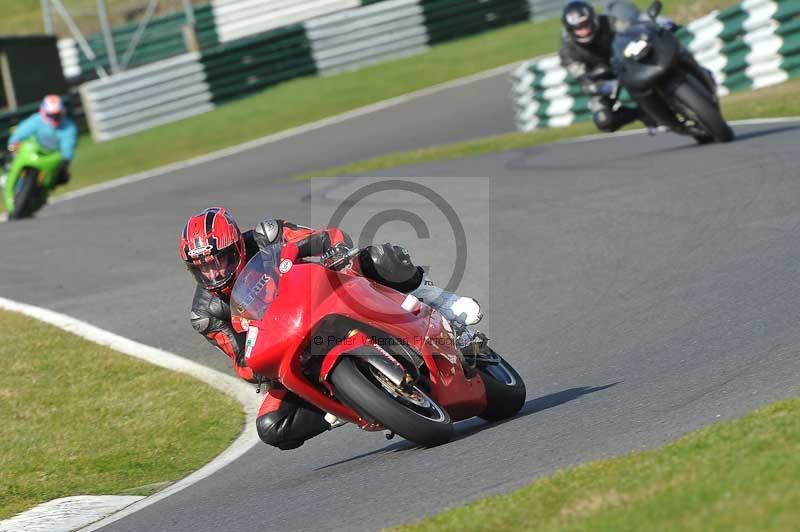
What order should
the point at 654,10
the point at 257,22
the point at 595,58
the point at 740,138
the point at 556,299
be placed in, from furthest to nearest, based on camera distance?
1. the point at 257,22
2. the point at 595,58
3. the point at 740,138
4. the point at 654,10
5. the point at 556,299

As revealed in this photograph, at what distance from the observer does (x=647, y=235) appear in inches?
415

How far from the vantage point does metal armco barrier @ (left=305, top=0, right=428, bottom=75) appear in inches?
1147

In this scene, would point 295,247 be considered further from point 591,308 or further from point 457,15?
point 457,15

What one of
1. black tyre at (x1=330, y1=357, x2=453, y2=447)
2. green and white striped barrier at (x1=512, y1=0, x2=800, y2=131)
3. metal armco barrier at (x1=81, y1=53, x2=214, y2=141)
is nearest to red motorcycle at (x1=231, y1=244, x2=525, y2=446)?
black tyre at (x1=330, y1=357, x2=453, y2=447)

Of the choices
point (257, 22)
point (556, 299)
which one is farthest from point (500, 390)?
point (257, 22)

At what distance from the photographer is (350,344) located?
5875 mm

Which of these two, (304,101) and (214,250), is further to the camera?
(304,101)

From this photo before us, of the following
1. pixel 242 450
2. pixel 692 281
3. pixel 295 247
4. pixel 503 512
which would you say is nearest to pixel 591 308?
pixel 692 281

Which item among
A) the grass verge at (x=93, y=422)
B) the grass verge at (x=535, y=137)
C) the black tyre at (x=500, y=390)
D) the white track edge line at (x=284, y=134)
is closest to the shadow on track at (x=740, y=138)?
the grass verge at (x=535, y=137)

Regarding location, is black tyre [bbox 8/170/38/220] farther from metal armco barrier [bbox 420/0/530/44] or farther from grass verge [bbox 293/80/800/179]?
metal armco barrier [bbox 420/0/530/44]

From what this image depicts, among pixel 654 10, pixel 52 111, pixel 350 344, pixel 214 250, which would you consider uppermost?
pixel 214 250

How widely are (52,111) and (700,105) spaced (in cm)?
981

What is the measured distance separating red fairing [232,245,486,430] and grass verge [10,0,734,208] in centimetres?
1847

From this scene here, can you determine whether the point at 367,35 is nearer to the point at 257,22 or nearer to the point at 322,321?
the point at 257,22
